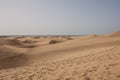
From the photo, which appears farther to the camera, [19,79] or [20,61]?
[20,61]

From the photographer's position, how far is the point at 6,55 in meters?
13.1

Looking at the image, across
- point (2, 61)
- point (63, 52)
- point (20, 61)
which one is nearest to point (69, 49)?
point (63, 52)

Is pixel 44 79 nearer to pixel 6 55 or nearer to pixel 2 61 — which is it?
pixel 2 61

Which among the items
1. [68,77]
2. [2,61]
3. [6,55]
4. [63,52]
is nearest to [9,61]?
[2,61]

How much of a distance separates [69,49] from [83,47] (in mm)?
1195

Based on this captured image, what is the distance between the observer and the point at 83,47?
49.9 feet

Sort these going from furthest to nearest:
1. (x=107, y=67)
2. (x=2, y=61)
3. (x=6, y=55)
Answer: (x=6, y=55)
(x=2, y=61)
(x=107, y=67)

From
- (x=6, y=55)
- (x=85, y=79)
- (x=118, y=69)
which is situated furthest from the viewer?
(x=6, y=55)

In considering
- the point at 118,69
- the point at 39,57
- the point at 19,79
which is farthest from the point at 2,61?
the point at 118,69

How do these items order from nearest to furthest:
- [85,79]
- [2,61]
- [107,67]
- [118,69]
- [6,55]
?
1. [85,79]
2. [118,69]
3. [107,67]
4. [2,61]
5. [6,55]

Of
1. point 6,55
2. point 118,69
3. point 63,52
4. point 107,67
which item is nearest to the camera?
point 118,69

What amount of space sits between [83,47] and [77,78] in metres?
9.64

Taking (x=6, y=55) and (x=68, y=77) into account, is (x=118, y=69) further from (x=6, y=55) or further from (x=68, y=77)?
(x=6, y=55)

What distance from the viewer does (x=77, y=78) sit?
568 cm
